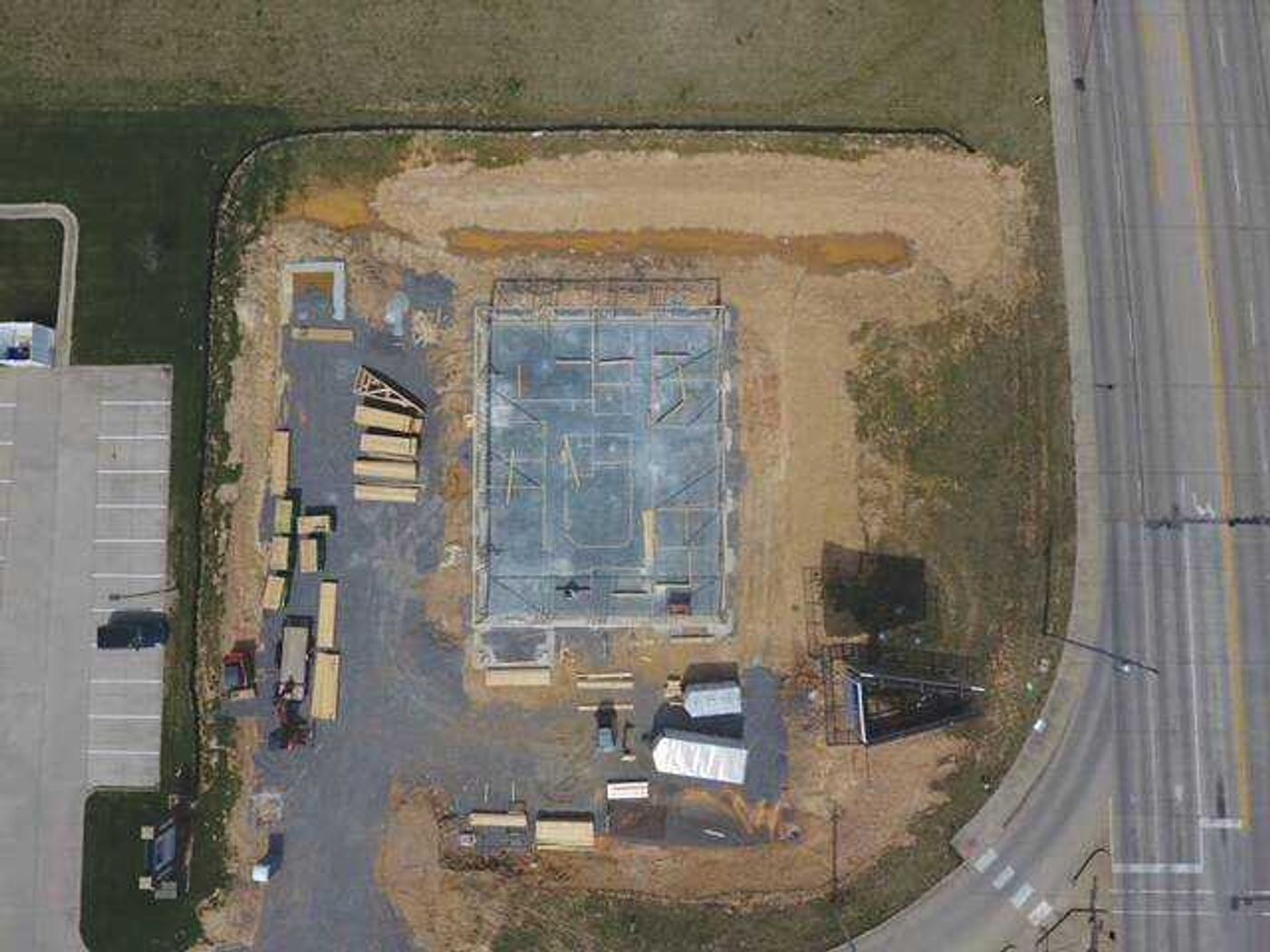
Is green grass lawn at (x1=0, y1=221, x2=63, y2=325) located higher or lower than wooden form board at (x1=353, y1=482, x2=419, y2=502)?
higher

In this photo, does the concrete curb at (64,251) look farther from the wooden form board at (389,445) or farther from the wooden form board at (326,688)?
the wooden form board at (326,688)

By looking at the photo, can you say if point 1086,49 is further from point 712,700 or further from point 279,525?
point 279,525

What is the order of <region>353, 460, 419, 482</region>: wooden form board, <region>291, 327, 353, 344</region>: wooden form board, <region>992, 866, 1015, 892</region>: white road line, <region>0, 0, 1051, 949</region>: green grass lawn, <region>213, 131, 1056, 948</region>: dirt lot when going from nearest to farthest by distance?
<region>992, 866, 1015, 892</region>: white road line < <region>213, 131, 1056, 948</region>: dirt lot < <region>353, 460, 419, 482</region>: wooden form board < <region>291, 327, 353, 344</region>: wooden form board < <region>0, 0, 1051, 949</region>: green grass lawn

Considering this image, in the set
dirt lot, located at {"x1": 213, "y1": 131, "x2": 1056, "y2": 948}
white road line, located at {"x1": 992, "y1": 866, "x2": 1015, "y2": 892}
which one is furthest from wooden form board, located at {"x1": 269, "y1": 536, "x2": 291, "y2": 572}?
white road line, located at {"x1": 992, "y1": 866, "x2": 1015, "y2": 892}

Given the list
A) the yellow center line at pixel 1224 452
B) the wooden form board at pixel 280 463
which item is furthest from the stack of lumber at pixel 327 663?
the yellow center line at pixel 1224 452

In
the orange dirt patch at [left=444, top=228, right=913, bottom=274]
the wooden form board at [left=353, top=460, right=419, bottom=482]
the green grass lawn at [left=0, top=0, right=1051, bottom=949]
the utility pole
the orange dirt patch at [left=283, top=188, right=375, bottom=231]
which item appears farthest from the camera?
the utility pole

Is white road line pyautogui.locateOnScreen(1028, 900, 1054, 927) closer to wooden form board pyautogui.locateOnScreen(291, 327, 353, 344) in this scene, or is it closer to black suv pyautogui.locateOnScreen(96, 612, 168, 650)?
wooden form board pyautogui.locateOnScreen(291, 327, 353, 344)

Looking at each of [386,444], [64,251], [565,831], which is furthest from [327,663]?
[64,251]

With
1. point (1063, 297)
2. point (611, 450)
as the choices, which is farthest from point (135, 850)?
point (1063, 297)
